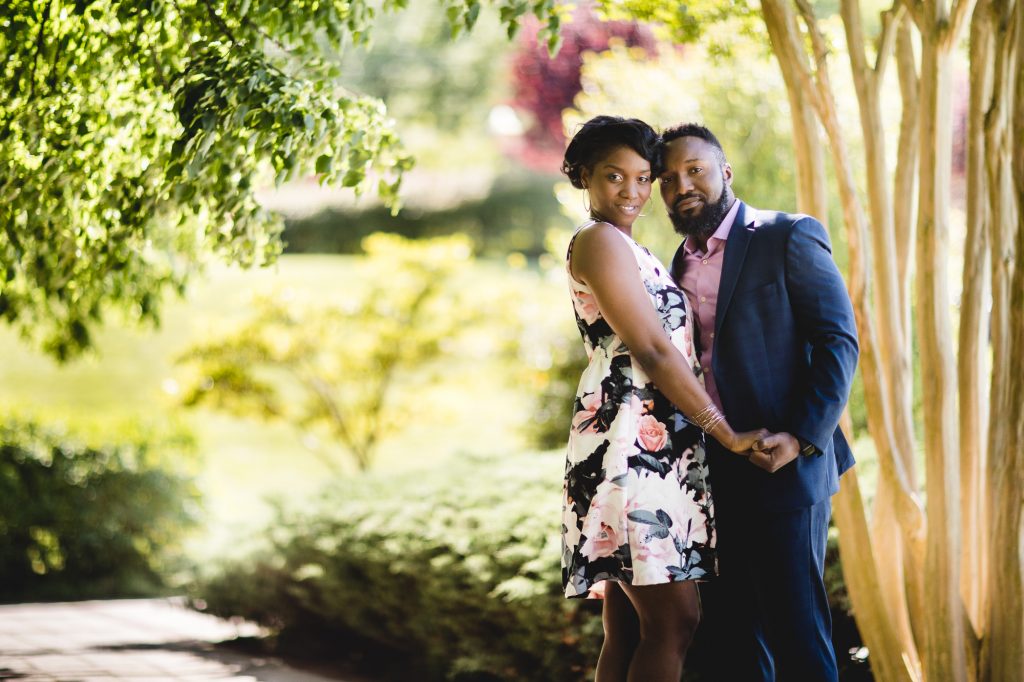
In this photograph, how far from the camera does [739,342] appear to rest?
2994 mm

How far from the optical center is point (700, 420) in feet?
9.57

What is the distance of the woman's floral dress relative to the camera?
9.52 ft

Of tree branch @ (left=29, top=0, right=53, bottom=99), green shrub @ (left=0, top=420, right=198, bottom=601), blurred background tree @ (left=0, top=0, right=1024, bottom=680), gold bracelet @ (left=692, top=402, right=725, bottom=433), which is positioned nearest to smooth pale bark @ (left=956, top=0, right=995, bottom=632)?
blurred background tree @ (left=0, top=0, right=1024, bottom=680)

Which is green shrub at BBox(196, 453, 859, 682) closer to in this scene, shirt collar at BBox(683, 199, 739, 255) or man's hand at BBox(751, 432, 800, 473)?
man's hand at BBox(751, 432, 800, 473)

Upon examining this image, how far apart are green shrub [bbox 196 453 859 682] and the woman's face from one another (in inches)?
72.9

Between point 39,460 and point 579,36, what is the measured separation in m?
12.1

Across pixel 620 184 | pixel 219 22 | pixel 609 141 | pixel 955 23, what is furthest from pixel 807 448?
pixel 219 22

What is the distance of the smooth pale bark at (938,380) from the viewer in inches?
138

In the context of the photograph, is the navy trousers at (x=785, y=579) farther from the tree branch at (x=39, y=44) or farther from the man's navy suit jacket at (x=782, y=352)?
the tree branch at (x=39, y=44)

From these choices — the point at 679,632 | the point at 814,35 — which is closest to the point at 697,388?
the point at 679,632

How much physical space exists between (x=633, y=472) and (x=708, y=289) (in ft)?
2.04

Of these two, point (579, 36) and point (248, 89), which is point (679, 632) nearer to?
point (248, 89)

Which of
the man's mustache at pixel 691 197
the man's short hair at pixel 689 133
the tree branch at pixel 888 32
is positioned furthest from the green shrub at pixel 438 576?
the tree branch at pixel 888 32

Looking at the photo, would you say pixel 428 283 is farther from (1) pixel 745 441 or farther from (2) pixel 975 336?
(1) pixel 745 441
